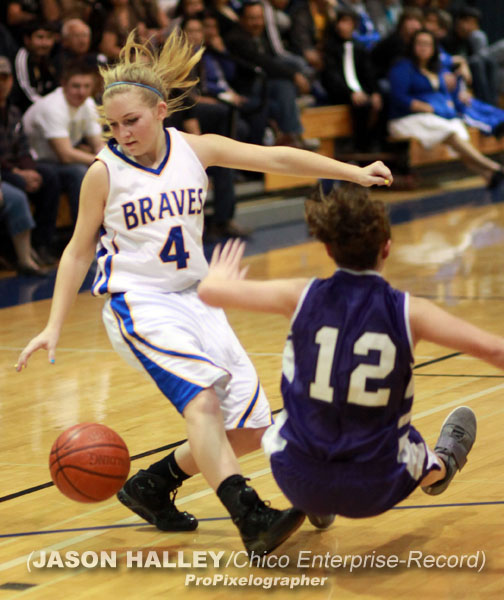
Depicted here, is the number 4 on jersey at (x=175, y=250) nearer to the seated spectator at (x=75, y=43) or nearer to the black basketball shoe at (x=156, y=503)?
the black basketball shoe at (x=156, y=503)

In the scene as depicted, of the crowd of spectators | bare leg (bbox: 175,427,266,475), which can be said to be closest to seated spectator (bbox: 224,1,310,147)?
the crowd of spectators

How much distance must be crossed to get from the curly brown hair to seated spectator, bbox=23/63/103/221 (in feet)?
20.7

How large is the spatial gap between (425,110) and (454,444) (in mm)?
10487

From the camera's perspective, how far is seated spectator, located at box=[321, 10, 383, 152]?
44.5ft

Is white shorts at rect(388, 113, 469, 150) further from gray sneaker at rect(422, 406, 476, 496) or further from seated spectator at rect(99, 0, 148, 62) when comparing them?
gray sneaker at rect(422, 406, 476, 496)

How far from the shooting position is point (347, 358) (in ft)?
10.1

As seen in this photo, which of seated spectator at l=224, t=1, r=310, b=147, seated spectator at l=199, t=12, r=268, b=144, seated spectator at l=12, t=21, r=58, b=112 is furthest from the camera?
seated spectator at l=224, t=1, r=310, b=147

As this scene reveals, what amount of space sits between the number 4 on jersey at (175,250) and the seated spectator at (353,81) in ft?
33.4

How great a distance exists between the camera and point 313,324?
10.2 feet

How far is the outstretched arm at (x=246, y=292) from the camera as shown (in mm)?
3094

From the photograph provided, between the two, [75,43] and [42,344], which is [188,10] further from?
[42,344]

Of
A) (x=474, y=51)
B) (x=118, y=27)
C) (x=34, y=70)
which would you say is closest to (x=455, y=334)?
(x=34, y=70)

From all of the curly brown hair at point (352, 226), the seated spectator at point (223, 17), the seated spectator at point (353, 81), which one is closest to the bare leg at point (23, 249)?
the seated spectator at point (223, 17)

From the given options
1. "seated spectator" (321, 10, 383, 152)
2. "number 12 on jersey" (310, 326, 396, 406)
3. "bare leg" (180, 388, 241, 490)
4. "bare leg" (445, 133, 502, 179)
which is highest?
"number 12 on jersey" (310, 326, 396, 406)
